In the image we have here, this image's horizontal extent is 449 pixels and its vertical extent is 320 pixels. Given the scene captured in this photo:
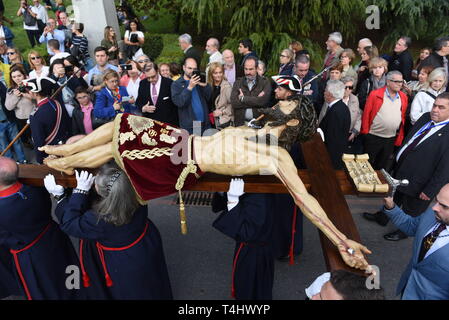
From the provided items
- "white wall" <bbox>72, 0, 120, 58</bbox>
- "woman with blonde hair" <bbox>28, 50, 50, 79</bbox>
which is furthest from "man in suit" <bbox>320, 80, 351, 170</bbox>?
"white wall" <bbox>72, 0, 120, 58</bbox>

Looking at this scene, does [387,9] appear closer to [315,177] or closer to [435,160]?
[435,160]

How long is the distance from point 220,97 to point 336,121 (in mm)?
2006

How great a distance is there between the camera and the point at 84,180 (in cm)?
308

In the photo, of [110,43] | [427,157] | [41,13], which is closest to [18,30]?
[41,13]

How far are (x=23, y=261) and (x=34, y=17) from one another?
38.4 ft

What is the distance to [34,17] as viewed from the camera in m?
12.7

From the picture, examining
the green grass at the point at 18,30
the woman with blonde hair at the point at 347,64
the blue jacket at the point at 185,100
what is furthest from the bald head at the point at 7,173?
the green grass at the point at 18,30

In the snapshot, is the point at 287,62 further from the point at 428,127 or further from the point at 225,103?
the point at 428,127

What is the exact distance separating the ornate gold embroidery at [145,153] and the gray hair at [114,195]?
14 centimetres

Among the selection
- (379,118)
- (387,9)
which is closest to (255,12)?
(387,9)

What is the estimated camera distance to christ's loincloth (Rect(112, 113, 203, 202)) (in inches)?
113

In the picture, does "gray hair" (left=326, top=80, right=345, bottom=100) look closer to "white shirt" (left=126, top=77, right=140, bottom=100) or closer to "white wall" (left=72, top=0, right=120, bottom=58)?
"white shirt" (left=126, top=77, right=140, bottom=100)

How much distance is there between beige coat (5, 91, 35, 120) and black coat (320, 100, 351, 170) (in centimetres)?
467

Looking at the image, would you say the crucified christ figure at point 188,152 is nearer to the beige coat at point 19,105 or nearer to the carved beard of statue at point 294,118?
the carved beard of statue at point 294,118
